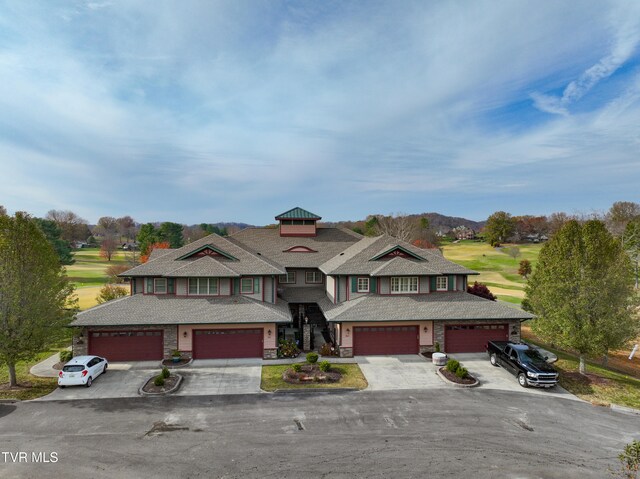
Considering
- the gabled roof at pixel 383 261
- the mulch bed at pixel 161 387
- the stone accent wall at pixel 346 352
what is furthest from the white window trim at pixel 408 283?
the mulch bed at pixel 161 387

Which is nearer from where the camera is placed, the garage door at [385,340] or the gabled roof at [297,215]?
the garage door at [385,340]

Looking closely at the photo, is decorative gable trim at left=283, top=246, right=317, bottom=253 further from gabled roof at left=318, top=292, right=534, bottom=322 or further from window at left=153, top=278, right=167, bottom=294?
window at left=153, top=278, right=167, bottom=294

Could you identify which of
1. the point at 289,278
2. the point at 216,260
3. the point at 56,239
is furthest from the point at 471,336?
the point at 56,239

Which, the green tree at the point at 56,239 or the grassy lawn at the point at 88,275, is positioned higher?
the green tree at the point at 56,239

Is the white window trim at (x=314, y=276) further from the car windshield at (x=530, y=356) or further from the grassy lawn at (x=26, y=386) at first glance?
the grassy lawn at (x=26, y=386)

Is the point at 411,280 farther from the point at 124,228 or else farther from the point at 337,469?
the point at 124,228

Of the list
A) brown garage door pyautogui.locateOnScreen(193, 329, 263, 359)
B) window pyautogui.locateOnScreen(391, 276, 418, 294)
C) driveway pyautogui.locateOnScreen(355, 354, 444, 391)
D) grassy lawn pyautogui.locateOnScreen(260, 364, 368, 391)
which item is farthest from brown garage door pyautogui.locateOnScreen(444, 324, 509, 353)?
brown garage door pyautogui.locateOnScreen(193, 329, 263, 359)

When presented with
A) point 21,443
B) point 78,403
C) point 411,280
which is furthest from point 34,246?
point 411,280
